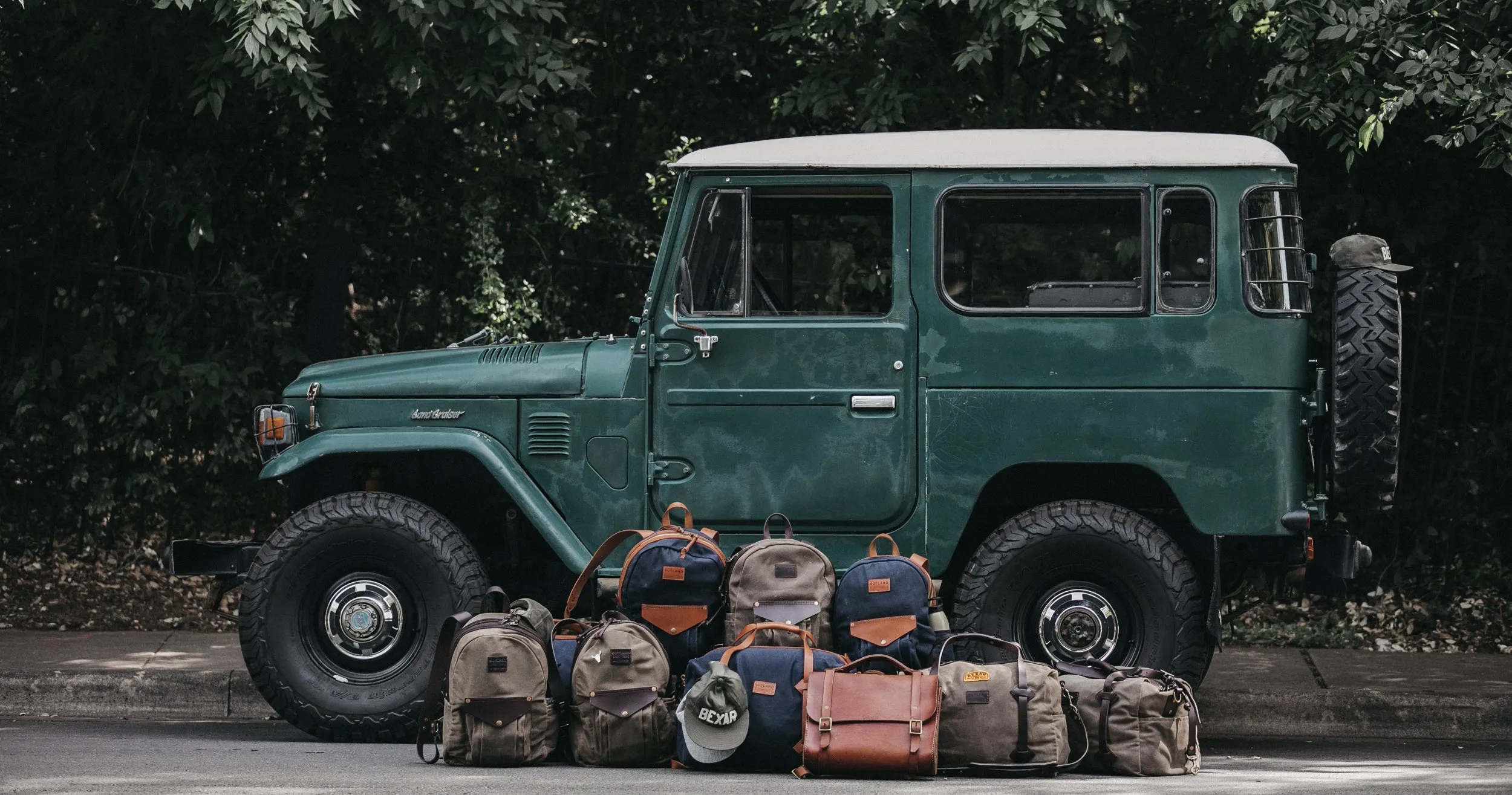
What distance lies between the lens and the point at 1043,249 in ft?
23.1

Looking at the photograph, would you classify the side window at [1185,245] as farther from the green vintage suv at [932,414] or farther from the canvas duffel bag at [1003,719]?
the canvas duffel bag at [1003,719]

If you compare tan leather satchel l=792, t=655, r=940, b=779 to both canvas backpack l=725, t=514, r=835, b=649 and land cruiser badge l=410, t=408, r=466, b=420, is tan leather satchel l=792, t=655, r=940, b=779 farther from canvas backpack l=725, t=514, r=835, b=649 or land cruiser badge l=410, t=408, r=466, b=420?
land cruiser badge l=410, t=408, r=466, b=420

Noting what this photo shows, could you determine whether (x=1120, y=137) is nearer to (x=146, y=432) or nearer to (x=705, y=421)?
(x=705, y=421)

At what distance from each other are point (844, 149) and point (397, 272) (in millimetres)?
4934

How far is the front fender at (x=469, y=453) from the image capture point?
22.9 ft

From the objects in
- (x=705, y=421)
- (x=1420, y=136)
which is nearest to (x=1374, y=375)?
(x=705, y=421)

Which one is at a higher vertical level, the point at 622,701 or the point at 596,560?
the point at 596,560

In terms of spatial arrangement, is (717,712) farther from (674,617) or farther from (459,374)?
(459,374)

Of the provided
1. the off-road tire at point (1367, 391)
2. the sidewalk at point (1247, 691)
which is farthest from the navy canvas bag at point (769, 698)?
the sidewalk at point (1247, 691)

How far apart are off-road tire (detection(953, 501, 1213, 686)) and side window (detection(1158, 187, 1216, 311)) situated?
895 millimetres

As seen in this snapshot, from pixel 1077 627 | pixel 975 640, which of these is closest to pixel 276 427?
pixel 975 640

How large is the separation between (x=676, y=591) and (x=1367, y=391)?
2731 millimetres

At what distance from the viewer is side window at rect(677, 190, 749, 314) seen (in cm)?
701

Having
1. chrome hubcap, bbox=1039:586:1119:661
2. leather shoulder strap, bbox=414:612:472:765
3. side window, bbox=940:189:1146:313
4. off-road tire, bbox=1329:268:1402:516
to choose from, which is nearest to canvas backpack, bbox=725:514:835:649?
chrome hubcap, bbox=1039:586:1119:661
